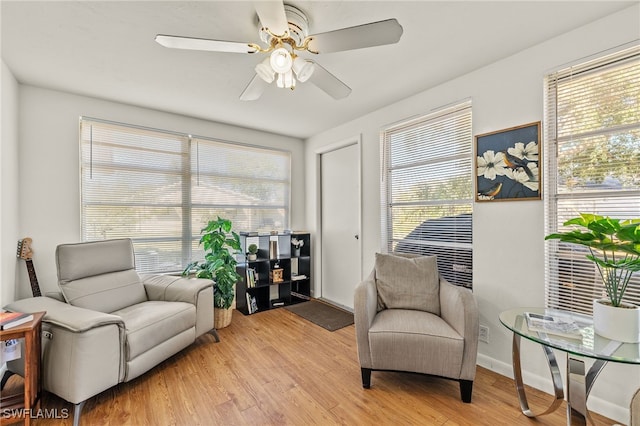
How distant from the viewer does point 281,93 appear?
2729 mm

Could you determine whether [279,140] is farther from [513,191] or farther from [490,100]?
[513,191]

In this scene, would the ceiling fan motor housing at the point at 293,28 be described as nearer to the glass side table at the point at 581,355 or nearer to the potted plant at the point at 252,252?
the glass side table at the point at 581,355

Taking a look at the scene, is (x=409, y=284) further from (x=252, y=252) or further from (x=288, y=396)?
(x=252, y=252)

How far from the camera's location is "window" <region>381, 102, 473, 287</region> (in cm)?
249

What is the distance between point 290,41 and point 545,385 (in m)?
2.81

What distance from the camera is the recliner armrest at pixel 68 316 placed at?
1668mm

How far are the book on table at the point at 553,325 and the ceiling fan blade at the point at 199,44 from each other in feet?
7.21

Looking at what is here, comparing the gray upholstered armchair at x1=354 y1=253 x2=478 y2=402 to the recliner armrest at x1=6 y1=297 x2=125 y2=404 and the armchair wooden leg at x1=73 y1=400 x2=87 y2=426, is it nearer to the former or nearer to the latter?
the recliner armrest at x1=6 y1=297 x2=125 y2=404

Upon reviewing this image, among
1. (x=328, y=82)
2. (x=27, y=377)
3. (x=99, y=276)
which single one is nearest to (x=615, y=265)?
(x=328, y=82)

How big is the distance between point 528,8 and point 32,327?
11.1 feet

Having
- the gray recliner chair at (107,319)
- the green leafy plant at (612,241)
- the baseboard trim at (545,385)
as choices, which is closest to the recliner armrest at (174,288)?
the gray recliner chair at (107,319)

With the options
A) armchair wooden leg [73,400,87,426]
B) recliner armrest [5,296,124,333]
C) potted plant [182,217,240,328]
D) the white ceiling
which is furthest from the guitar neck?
the white ceiling

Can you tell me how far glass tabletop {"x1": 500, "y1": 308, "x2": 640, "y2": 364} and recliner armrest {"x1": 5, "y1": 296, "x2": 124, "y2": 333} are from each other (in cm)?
248

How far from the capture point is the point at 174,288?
261 cm
